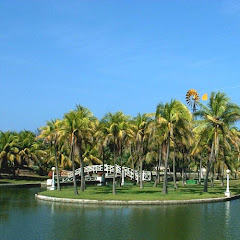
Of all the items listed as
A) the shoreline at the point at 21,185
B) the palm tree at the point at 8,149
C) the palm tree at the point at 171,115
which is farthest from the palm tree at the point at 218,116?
the palm tree at the point at 8,149

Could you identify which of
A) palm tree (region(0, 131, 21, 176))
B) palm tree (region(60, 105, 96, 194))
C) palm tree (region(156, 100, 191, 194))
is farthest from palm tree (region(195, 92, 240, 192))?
palm tree (region(0, 131, 21, 176))

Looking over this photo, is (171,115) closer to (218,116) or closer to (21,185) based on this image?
(218,116)

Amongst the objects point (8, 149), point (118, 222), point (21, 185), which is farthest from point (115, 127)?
point (8, 149)

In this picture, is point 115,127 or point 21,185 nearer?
point 115,127

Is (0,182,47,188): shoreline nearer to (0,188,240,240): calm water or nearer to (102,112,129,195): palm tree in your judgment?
(102,112,129,195): palm tree

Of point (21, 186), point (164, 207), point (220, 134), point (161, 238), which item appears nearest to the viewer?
point (161, 238)

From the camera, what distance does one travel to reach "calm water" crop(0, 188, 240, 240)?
23.4m

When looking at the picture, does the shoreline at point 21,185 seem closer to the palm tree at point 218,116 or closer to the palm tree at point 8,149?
the palm tree at point 8,149

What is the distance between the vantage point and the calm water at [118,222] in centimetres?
2344

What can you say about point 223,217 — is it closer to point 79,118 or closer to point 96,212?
point 96,212

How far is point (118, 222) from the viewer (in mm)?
27469

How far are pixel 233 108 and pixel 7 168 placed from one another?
50.0 m

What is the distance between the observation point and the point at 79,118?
41.2 metres

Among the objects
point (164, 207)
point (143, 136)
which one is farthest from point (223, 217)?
point (143, 136)
